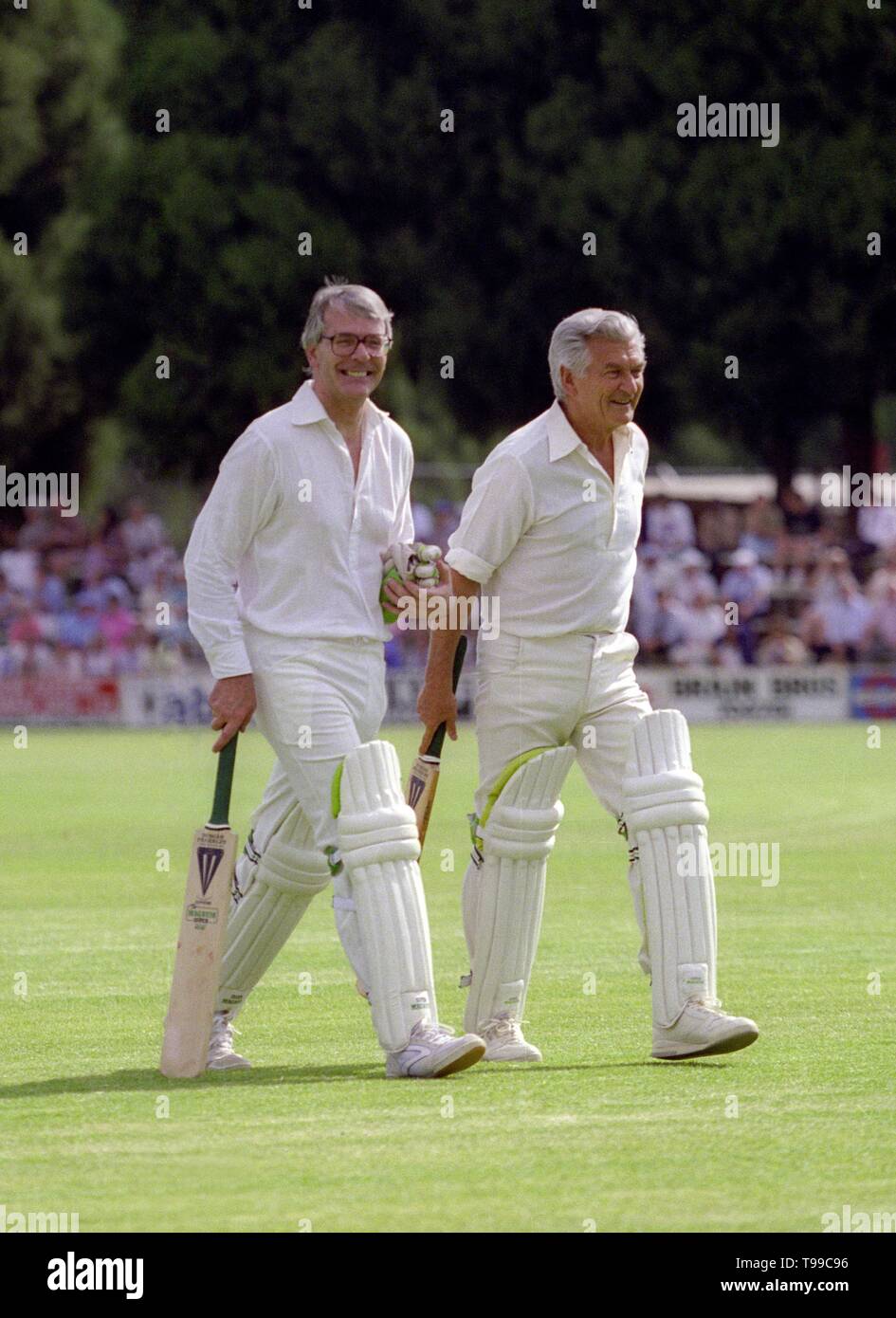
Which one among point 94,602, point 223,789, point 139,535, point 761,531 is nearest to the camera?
point 223,789

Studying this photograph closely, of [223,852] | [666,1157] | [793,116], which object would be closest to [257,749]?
[793,116]

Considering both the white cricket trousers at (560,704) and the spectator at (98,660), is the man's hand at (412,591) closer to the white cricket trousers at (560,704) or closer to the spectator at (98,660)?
the white cricket trousers at (560,704)

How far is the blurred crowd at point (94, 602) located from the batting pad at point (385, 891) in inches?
751

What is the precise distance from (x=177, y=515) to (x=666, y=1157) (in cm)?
4324

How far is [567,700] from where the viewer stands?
6.66 meters

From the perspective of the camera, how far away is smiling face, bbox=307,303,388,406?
20.8 feet

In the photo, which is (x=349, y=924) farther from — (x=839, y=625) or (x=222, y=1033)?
(x=839, y=625)

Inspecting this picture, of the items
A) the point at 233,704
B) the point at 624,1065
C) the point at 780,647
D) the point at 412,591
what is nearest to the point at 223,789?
the point at 233,704

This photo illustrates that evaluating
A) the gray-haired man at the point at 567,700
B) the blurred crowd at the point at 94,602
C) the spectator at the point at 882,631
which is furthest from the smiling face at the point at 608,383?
the spectator at the point at 882,631

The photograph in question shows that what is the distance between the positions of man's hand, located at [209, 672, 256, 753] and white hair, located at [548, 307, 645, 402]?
3.66 feet

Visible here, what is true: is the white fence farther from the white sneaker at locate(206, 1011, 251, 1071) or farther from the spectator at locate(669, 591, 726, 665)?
the white sneaker at locate(206, 1011, 251, 1071)

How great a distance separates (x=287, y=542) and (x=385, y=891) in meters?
0.95

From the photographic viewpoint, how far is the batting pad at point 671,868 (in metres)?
6.36
